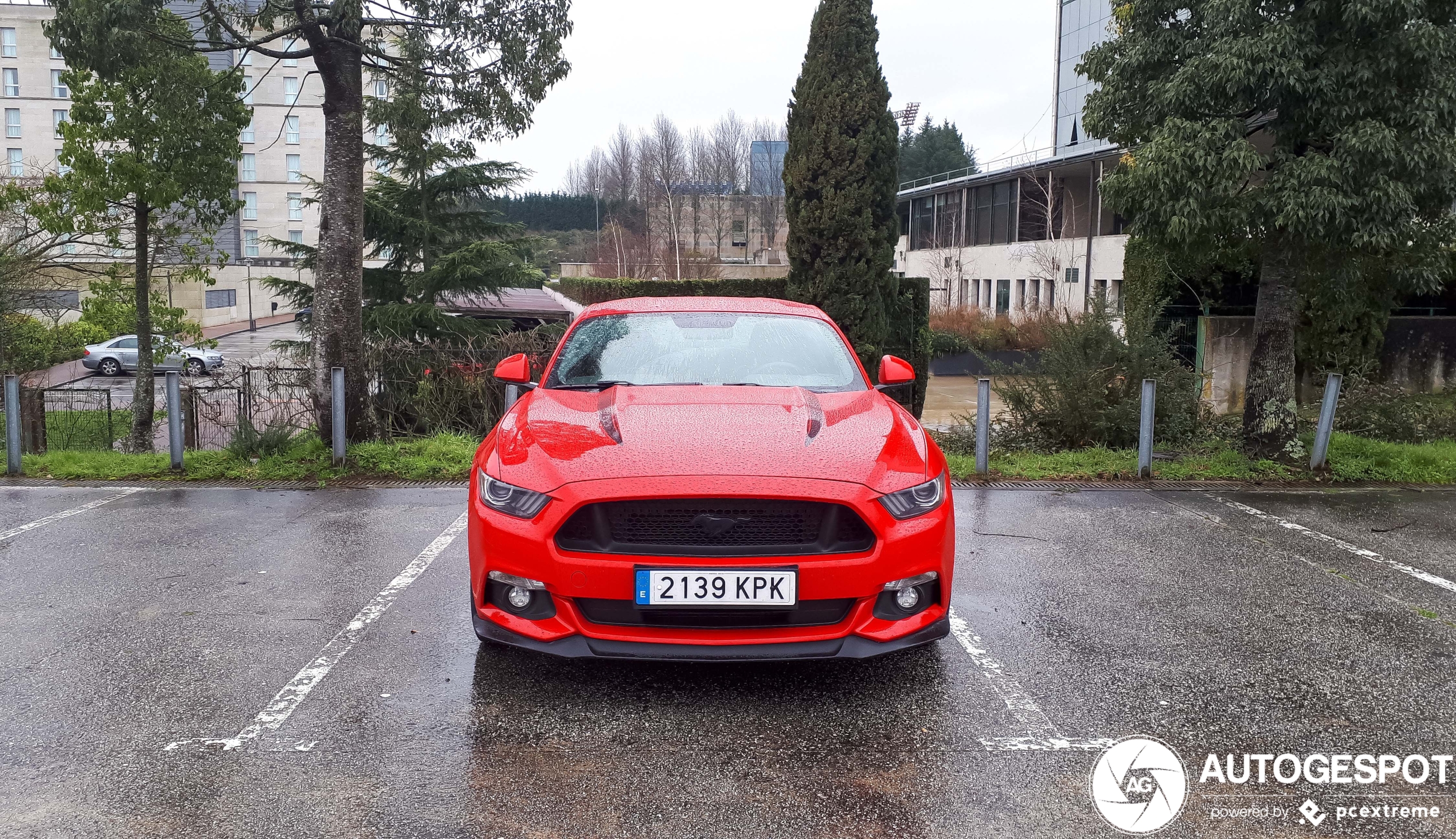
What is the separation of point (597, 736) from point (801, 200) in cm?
1487

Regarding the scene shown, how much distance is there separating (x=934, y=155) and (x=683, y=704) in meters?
91.6

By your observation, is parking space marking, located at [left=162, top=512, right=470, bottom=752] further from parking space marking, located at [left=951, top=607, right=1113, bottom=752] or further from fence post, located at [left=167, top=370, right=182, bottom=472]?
fence post, located at [left=167, top=370, right=182, bottom=472]

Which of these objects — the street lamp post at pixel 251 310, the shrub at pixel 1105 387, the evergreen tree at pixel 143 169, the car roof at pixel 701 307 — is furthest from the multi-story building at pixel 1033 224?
the street lamp post at pixel 251 310

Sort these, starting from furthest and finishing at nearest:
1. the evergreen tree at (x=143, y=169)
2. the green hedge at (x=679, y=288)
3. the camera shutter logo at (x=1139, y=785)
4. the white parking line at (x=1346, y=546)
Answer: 1. the green hedge at (x=679, y=288)
2. the evergreen tree at (x=143, y=169)
3. the white parking line at (x=1346, y=546)
4. the camera shutter logo at (x=1139, y=785)

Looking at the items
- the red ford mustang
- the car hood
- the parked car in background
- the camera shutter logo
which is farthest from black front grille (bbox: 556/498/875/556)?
the parked car in background

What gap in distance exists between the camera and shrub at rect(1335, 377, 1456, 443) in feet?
33.6

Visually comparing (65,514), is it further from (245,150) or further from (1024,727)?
(245,150)

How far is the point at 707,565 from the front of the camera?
369 cm

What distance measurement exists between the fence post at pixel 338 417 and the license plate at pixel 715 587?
6147 millimetres

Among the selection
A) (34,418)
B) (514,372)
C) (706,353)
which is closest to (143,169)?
(34,418)

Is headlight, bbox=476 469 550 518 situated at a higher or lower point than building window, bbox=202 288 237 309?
lower

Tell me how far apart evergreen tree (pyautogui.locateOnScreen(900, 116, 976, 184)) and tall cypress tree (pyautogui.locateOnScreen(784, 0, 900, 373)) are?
242ft

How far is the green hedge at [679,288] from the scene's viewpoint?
2517 centimetres

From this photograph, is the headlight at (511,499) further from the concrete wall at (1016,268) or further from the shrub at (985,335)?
the concrete wall at (1016,268)
